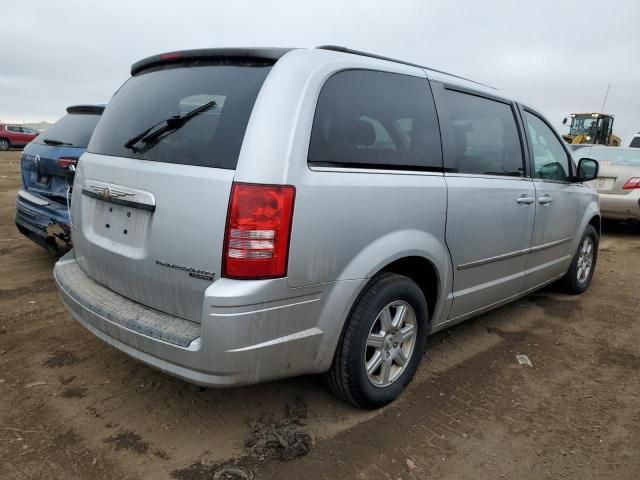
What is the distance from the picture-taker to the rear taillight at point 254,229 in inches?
79.0

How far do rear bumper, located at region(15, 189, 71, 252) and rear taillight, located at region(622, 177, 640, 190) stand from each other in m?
7.89

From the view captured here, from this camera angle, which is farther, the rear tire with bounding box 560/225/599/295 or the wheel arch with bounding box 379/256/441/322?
the rear tire with bounding box 560/225/599/295

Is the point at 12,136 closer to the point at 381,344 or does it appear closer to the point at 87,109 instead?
the point at 87,109

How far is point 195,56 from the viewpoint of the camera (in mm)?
2520

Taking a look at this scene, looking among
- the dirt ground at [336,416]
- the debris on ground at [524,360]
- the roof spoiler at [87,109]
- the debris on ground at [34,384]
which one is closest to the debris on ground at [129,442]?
the dirt ground at [336,416]

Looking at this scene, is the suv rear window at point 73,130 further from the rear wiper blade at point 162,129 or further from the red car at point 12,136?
the red car at point 12,136

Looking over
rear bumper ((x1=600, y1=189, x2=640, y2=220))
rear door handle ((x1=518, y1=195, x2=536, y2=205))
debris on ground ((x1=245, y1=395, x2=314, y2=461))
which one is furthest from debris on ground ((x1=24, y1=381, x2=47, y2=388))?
rear bumper ((x1=600, y1=189, x2=640, y2=220))

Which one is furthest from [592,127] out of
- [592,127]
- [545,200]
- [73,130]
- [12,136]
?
[12,136]

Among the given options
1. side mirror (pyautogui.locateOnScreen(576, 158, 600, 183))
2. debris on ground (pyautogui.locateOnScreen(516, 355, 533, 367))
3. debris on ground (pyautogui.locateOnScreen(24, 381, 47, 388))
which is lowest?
debris on ground (pyautogui.locateOnScreen(24, 381, 47, 388))

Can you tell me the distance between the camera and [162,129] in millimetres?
2391

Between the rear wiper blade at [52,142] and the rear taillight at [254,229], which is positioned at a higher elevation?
the rear wiper blade at [52,142]

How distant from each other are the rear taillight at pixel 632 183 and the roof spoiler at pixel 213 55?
24.5ft

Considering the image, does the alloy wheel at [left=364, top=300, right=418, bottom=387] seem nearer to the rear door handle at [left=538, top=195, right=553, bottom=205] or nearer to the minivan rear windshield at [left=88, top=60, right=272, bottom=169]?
the minivan rear windshield at [left=88, top=60, right=272, bottom=169]

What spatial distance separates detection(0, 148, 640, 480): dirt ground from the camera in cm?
229
